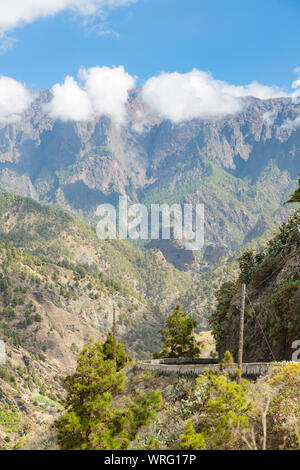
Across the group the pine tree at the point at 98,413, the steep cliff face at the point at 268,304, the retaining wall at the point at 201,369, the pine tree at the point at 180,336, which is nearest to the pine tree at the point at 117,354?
the pine tree at the point at 180,336

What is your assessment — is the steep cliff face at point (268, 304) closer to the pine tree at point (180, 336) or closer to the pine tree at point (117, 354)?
the pine tree at point (180, 336)

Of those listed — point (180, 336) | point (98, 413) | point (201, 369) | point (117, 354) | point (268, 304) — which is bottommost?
point (117, 354)

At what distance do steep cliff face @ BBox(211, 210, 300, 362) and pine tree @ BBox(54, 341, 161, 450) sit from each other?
41.1ft

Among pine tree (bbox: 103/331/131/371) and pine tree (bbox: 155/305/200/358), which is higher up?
pine tree (bbox: 155/305/200/358)

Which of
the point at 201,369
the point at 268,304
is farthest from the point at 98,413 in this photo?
the point at 268,304

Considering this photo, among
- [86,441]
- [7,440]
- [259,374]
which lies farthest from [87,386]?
[7,440]

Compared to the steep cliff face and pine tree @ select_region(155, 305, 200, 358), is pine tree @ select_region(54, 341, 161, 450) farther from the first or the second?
pine tree @ select_region(155, 305, 200, 358)

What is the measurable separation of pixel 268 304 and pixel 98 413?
19.2 meters

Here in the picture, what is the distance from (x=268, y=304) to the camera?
1442 inches

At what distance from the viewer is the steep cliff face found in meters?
32.0

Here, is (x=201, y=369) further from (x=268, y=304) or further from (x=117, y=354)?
(x=117, y=354)

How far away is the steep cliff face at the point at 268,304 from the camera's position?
1261 inches

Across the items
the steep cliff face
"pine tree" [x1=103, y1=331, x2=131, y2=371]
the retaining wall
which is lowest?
"pine tree" [x1=103, y1=331, x2=131, y2=371]

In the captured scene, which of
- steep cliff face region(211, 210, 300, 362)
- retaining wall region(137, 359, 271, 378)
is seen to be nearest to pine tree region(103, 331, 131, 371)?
retaining wall region(137, 359, 271, 378)
